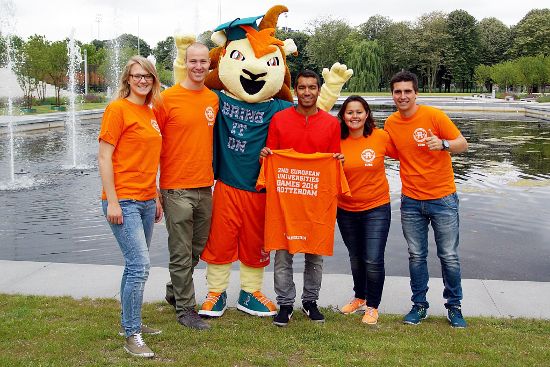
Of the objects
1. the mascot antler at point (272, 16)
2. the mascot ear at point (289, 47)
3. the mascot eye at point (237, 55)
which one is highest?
the mascot antler at point (272, 16)

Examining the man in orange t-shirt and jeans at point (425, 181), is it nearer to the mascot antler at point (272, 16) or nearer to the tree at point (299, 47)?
the mascot antler at point (272, 16)

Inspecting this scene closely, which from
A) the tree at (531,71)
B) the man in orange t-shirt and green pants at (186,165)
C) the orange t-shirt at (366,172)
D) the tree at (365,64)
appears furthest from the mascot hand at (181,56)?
the tree at (365,64)

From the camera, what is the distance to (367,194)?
4523mm

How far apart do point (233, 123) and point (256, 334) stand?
1.67 m

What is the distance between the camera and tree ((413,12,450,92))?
62.0 m

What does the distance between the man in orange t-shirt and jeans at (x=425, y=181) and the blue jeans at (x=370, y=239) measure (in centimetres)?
21

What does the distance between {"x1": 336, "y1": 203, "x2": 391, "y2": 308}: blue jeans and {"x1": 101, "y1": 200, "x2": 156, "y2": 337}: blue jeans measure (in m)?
1.62

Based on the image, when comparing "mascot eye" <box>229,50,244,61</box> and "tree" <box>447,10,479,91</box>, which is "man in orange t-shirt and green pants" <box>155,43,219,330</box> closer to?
"mascot eye" <box>229,50,244,61</box>

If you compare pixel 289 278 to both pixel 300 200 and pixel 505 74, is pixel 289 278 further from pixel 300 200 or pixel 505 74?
pixel 505 74

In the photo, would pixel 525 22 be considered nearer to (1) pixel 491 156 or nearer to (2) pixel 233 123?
(1) pixel 491 156

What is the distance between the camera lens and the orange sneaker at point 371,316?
4543mm

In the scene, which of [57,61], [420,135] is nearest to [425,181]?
[420,135]

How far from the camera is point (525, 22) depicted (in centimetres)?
6225

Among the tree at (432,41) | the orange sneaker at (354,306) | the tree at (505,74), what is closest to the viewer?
the orange sneaker at (354,306)
